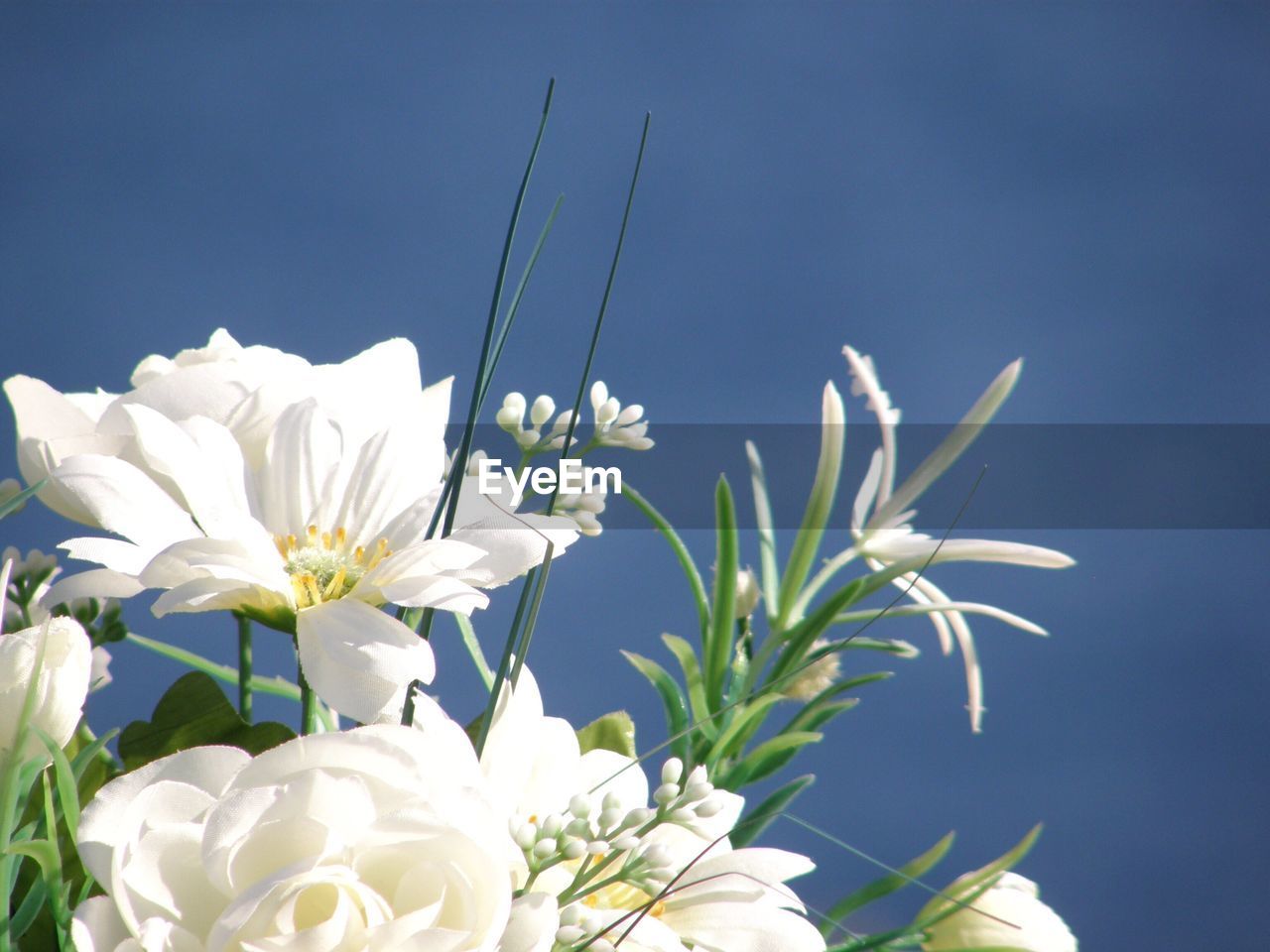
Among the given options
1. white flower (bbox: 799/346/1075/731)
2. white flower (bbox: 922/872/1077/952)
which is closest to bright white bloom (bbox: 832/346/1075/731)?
white flower (bbox: 799/346/1075/731)

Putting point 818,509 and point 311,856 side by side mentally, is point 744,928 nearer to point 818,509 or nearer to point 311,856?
point 311,856

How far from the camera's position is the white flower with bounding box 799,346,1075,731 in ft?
1.55

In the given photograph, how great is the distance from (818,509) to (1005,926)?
19 cm

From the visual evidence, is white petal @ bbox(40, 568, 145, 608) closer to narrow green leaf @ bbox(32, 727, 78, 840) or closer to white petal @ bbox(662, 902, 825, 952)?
narrow green leaf @ bbox(32, 727, 78, 840)

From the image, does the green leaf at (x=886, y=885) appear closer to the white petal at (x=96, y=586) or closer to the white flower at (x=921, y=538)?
the white flower at (x=921, y=538)

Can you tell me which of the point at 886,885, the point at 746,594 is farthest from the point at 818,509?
the point at 886,885

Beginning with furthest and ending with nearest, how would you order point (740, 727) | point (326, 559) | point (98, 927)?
point (740, 727)
point (326, 559)
point (98, 927)

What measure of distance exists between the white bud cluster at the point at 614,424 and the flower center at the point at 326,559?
63 millimetres

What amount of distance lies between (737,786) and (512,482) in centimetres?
18

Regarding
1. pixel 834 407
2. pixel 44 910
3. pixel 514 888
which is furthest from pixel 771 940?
pixel 834 407

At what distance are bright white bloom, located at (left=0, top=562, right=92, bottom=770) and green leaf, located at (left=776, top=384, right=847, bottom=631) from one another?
311mm

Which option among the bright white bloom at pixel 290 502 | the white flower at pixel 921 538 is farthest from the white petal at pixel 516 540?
the white flower at pixel 921 538

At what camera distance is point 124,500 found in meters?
0.28

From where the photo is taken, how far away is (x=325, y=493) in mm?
317
